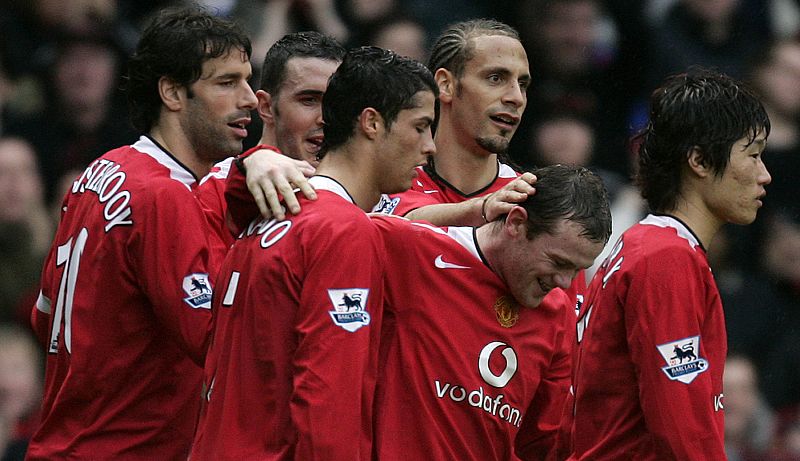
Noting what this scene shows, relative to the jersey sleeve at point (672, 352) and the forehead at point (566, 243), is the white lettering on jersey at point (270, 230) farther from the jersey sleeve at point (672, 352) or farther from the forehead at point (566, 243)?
the jersey sleeve at point (672, 352)

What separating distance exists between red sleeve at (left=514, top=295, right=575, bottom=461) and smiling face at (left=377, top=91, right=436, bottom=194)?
68 centimetres

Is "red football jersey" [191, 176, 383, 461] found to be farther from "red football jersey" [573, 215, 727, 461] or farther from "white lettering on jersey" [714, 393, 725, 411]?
"white lettering on jersey" [714, 393, 725, 411]

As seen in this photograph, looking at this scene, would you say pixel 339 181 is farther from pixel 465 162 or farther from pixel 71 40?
pixel 71 40

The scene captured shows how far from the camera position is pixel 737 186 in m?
4.21

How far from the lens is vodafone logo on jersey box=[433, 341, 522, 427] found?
3.75 metres

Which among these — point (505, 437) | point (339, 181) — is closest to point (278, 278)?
point (339, 181)

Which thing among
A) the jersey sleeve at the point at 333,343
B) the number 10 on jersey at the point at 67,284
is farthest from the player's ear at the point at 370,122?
the number 10 on jersey at the point at 67,284

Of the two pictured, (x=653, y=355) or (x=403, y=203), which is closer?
(x=653, y=355)

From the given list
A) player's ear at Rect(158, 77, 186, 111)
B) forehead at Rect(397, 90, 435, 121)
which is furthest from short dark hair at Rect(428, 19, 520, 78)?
forehead at Rect(397, 90, 435, 121)

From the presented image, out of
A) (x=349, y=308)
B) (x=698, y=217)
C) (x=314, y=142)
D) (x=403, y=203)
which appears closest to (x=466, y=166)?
(x=403, y=203)

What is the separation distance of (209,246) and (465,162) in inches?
47.8

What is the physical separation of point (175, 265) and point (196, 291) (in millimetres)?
105

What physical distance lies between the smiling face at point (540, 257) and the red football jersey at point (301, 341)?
43 centimetres

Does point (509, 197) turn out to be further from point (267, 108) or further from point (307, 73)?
point (267, 108)
